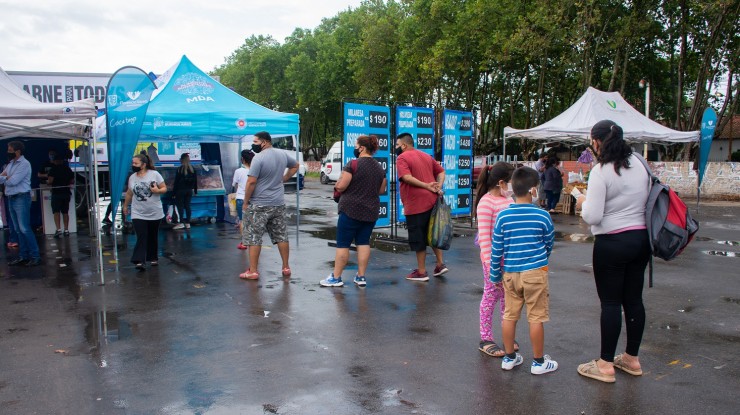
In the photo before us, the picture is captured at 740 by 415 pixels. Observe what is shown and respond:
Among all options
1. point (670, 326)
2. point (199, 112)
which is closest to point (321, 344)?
point (670, 326)

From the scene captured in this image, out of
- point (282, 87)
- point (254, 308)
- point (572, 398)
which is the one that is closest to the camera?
point (572, 398)

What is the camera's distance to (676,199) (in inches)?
174

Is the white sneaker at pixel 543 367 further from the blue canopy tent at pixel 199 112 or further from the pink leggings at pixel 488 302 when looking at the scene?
the blue canopy tent at pixel 199 112

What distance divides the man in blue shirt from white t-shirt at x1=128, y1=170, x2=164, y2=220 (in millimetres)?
1663

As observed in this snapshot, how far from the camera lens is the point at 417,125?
12023 millimetres

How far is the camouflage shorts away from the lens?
26.2 ft

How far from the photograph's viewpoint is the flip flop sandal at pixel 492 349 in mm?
5156

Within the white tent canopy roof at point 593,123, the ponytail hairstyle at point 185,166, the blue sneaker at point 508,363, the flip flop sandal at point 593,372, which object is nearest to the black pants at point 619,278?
the flip flop sandal at point 593,372

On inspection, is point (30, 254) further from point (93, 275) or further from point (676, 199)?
point (676, 199)

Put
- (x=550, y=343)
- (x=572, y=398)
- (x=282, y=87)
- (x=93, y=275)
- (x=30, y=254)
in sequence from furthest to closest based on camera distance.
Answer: (x=282, y=87)
(x=30, y=254)
(x=93, y=275)
(x=550, y=343)
(x=572, y=398)

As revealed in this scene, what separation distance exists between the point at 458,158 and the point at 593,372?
8.94 meters

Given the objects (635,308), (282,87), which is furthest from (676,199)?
(282,87)

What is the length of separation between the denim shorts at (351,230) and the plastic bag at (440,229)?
0.83 metres

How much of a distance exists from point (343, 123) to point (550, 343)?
6200 millimetres
